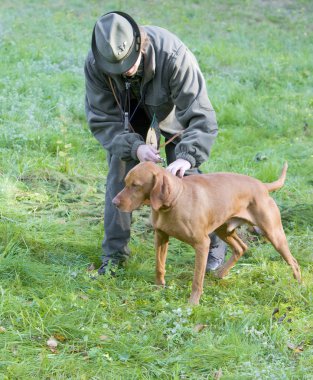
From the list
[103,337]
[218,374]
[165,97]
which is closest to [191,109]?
[165,97]

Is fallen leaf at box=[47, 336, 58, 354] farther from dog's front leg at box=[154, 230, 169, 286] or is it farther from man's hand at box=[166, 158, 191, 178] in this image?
man's hand at box=[166, 158, 191, 178]

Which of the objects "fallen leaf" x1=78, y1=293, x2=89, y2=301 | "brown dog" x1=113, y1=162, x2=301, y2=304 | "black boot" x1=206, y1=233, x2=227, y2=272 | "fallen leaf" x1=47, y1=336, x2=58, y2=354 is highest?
"brown dog" x1=113, y1=162, x2=301, y2=304

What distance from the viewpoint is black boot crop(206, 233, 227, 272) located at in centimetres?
533

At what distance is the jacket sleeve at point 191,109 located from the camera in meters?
4.71

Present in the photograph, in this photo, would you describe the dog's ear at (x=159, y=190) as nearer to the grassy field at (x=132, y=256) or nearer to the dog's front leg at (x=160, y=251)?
the dog's front leg at (x=160, y=251)

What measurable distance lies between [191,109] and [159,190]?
0.74 metres

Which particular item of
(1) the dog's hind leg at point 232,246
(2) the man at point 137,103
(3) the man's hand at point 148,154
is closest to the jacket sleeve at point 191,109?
(2) the man at point 137,103

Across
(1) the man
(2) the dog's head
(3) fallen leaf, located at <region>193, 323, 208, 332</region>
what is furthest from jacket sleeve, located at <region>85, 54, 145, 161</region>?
(3) fallen leaf, located at <region>193, 323, 208, 332</region>

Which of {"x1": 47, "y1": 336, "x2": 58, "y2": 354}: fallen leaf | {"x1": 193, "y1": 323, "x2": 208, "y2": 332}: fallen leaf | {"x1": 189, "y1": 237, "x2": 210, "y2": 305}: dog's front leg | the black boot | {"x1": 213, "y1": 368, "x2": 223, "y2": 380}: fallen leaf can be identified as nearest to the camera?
{"x1": 213, "y1": 368, "x2": 223, "y2": 380}: fallen leaf

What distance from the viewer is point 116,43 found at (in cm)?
441

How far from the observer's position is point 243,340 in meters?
4.13

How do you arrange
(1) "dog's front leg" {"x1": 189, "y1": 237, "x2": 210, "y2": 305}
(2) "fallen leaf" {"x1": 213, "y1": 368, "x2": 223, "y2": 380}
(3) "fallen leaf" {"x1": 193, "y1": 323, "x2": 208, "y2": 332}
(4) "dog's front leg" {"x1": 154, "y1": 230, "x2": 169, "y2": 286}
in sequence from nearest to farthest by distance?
(2) "fallen leaf" {"x1": 213, "y1": 368, "x2": 223, "y2": 380} < (3) "fallen leaf" {"x1": 193, "y1": 323, "x2": 208, "y2": 332} < (1) "dog's front leg" {"x1": 189, "y1": 237, "x2": 210, "y2": 305} < (4) "dog's front leg" {"x1": 154, "y1": 230, "x2": 169, "y2": 286}

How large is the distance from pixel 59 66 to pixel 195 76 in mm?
5896

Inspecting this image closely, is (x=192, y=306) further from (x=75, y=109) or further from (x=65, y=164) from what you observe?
(x=75, y=109)
